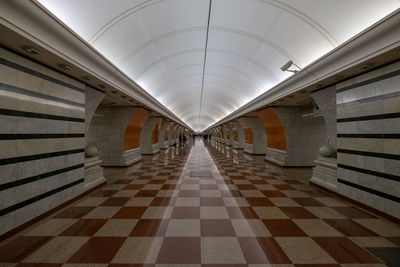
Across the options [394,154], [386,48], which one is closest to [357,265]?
[394,154]

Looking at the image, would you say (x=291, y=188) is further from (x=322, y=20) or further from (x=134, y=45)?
(x=134, y=45)

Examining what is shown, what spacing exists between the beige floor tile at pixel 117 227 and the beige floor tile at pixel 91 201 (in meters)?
1.11

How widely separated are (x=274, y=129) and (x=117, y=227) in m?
8.98

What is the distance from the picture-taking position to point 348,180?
169 inches

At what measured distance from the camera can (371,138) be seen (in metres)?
3.80

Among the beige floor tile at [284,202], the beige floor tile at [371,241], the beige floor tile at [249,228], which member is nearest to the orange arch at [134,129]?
the beige floor tile at [284,202]

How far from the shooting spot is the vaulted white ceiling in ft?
11.2

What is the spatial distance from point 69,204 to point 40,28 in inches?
136

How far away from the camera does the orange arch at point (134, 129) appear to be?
Result: 29.8ft

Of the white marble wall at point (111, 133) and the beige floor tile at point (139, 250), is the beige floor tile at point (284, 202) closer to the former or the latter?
the beige floor tile at point (139, 250)

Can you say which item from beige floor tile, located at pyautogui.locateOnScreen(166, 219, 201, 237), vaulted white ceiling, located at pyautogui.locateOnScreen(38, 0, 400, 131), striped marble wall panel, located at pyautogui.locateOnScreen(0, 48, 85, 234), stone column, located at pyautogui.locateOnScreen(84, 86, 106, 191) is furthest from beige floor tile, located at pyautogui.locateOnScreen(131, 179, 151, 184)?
vaulted white ceiling, located at pyautogui.locateOnScreen(38, 0, 400, 131)

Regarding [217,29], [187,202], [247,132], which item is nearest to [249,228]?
[187,202]

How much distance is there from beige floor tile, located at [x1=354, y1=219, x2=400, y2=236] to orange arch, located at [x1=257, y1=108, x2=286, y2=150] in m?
5.94

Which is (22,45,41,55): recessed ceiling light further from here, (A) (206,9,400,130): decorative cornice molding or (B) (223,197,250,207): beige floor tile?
(A) (206,9,400,130): decorative cornice molding
